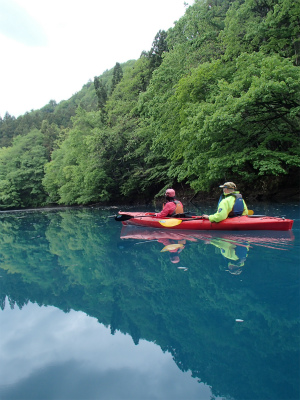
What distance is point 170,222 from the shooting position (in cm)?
732

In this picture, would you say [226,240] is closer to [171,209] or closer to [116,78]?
[171,209]

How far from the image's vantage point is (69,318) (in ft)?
9.81

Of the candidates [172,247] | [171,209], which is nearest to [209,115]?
[171,209]

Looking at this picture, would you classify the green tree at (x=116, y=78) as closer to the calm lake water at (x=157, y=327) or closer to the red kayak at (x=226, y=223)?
the red kayak at (x=226, y=223)

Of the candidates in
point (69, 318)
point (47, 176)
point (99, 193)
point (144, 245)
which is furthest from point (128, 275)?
point (47, 176)

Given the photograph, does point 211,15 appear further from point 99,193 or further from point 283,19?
point 99,193

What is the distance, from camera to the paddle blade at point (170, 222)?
722cm

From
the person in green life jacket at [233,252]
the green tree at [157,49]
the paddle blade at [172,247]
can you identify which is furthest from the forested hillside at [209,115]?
the paddle blade at [172,247]

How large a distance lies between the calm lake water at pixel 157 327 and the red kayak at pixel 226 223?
1.07 m

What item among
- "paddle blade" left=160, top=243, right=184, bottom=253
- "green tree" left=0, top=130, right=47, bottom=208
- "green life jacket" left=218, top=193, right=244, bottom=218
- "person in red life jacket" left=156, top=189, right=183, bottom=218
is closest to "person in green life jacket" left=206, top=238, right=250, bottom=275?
"paddle blade" left=160, top=243, right=184, bottom=253

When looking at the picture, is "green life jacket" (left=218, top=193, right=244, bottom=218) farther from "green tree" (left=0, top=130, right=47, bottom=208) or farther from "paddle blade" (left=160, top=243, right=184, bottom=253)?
"green tree" (left=0, top=130, right=47, bottom=208)

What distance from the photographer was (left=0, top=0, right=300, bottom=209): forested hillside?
35.9ft

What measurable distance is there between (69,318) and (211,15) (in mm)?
18457

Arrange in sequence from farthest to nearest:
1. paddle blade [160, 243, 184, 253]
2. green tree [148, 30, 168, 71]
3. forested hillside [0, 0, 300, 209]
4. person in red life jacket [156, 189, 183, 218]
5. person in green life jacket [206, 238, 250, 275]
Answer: green tree [148, 30, 168, 71] < forested hillside [0, 0, 300, 209] < person in red life jacket [156, 189, 183, 218] < paddle blade [160, 243, 184, 253] < person in green life jacket [206, 238, 250, 275]
